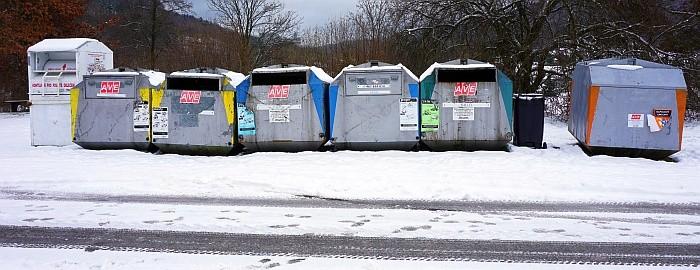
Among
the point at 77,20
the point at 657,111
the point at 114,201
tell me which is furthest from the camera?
the point at 77,20

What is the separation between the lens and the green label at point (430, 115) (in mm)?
10477

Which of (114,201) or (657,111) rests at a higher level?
(657,111)

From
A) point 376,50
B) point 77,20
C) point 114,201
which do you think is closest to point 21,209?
point 114,201

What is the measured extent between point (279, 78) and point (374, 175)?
312 centimetres

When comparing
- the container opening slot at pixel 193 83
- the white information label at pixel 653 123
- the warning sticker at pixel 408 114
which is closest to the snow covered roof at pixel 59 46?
the container opening slot at pixel 193 83

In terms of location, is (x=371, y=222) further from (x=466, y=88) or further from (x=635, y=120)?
(x=635, y=120)

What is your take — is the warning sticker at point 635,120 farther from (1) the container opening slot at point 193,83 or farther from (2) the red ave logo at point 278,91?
(1) the container opening slot at point 193,83

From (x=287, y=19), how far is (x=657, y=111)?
34.4 m

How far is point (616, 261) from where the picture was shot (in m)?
4.70

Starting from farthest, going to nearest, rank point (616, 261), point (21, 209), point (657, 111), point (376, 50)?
point (376, 50)
point (657, 111)
point (21, 209)
point (616, 261)

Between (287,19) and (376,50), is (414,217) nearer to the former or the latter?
(376,50)

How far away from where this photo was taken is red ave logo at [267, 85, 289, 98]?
1058 cm

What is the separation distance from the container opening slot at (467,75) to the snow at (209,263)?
622 cm

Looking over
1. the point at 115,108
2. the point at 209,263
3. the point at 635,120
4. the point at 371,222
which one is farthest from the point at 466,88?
the point at 209,263
